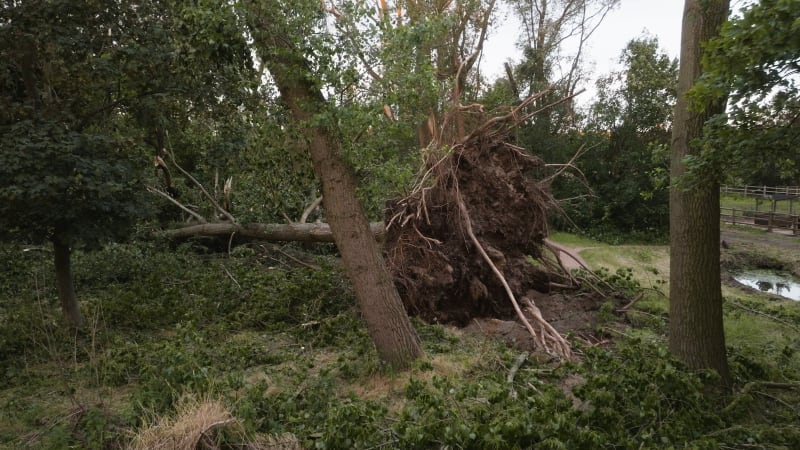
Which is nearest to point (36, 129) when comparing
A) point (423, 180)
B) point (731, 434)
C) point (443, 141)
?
point (423, 180)

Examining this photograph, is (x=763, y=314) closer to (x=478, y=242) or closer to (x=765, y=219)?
Result: (x=478, y=242)

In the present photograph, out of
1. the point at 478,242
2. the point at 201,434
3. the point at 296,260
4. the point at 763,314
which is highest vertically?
the point at 478,242

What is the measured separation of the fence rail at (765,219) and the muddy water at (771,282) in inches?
222

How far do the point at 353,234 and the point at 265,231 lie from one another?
6509 millimetres

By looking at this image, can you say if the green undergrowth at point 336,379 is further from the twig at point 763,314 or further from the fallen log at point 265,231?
the fallen log at point 265,231

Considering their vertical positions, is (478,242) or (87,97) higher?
(87,97)

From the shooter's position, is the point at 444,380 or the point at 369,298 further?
the point at 369,298

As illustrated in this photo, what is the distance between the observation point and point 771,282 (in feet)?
47.5

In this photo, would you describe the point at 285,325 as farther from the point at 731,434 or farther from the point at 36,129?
the point at 731,434

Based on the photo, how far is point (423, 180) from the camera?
8.48 metres

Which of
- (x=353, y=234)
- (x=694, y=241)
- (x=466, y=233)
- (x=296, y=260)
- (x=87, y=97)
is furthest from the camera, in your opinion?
(x=296, y=260)

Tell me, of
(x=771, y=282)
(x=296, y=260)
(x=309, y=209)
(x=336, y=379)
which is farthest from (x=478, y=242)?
(x=771, y=282)

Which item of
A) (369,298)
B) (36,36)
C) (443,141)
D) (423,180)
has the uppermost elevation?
(36,36)

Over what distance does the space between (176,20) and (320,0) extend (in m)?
1.56
